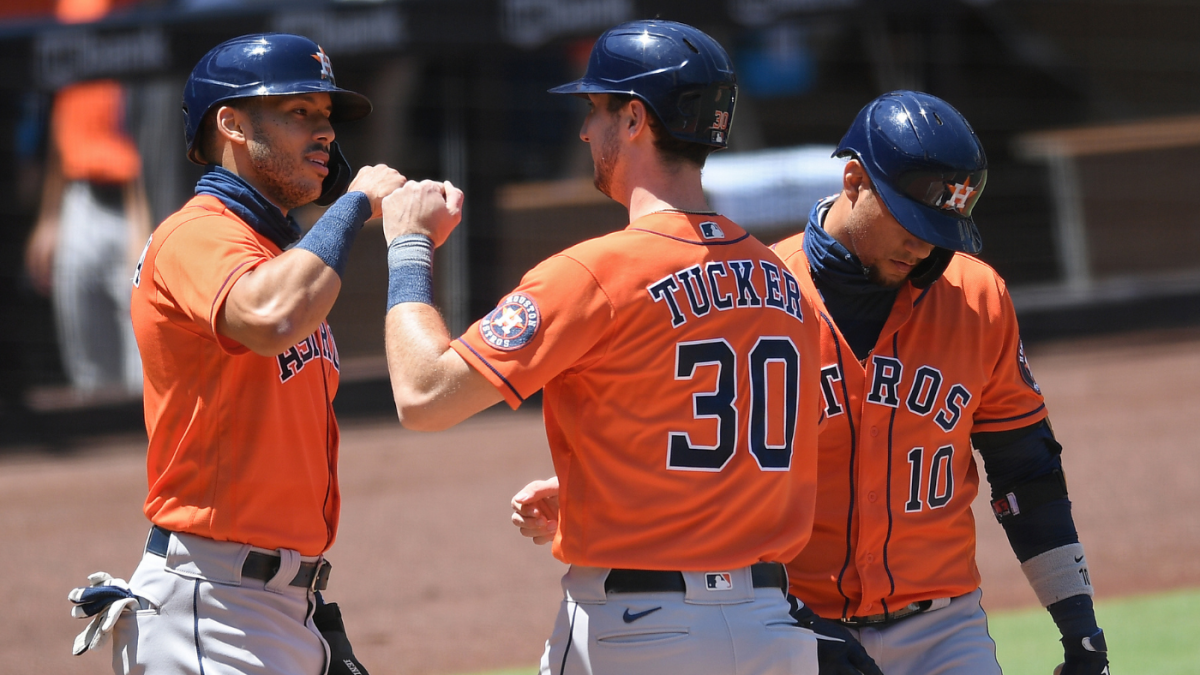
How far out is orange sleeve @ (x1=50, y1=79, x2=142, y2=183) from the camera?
9648mm

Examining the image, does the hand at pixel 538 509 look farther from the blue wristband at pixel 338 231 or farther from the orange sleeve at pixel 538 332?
the blue wristband at pixel 338 231

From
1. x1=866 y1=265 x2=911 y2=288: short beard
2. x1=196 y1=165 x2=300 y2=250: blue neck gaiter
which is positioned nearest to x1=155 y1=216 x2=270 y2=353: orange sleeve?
x1=196 y1=165 x2=300 y2=250: blue neck gaiter

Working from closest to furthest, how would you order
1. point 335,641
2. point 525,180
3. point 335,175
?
point 335,641
point 335,175
point 525,180

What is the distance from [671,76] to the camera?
2.33 m

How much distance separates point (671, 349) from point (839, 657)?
2.39 feet

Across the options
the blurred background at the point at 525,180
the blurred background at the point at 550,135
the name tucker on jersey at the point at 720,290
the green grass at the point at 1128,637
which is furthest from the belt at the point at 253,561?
the blurred background at the point at 550,135

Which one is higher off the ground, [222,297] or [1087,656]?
[222,297]

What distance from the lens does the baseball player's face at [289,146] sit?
2752mm

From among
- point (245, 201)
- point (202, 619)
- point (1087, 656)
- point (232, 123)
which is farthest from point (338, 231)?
point (1087, 656)

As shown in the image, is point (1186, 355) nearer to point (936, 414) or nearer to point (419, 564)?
point (419, 564)

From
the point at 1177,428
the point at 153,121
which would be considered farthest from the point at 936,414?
the point at 153,121

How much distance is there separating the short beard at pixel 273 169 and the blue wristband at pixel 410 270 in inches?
22.3

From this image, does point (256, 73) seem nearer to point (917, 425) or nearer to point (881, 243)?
point (881, 243)

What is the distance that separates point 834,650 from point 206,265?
145 cm
